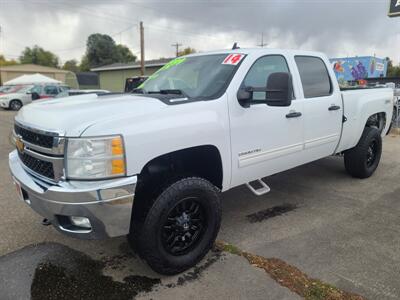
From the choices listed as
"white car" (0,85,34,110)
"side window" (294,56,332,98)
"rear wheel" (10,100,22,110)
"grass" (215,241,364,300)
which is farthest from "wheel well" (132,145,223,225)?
"rear wheel" (10,100,22,110)

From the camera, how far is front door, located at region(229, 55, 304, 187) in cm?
321

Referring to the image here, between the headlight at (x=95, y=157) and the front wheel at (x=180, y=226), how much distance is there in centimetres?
48

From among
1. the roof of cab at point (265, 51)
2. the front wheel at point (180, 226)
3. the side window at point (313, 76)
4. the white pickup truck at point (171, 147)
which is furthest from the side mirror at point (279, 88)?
the side window at point (313, 76)

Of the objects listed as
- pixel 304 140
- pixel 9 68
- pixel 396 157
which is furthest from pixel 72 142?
pixel 9 68

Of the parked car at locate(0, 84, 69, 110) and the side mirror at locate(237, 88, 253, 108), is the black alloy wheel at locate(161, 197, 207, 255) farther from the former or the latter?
the parked car at locate(0, 84, 69, 110)

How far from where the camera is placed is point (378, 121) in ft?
19.0

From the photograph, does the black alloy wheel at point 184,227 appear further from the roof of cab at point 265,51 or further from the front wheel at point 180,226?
the roof of cab at point 265,51

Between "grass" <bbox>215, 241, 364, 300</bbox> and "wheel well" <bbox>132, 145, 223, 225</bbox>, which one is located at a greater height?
"wheel well" <bbox>132, 145, 223, 225</bbox>

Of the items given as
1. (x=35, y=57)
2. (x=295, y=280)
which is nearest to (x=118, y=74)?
(x=295, y=280)

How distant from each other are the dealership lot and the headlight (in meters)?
1.01

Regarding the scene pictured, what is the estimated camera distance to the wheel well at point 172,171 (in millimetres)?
2770

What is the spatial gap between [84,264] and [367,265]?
2.54 m

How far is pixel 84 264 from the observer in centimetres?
310

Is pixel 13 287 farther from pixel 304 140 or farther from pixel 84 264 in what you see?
pixel 304 140
